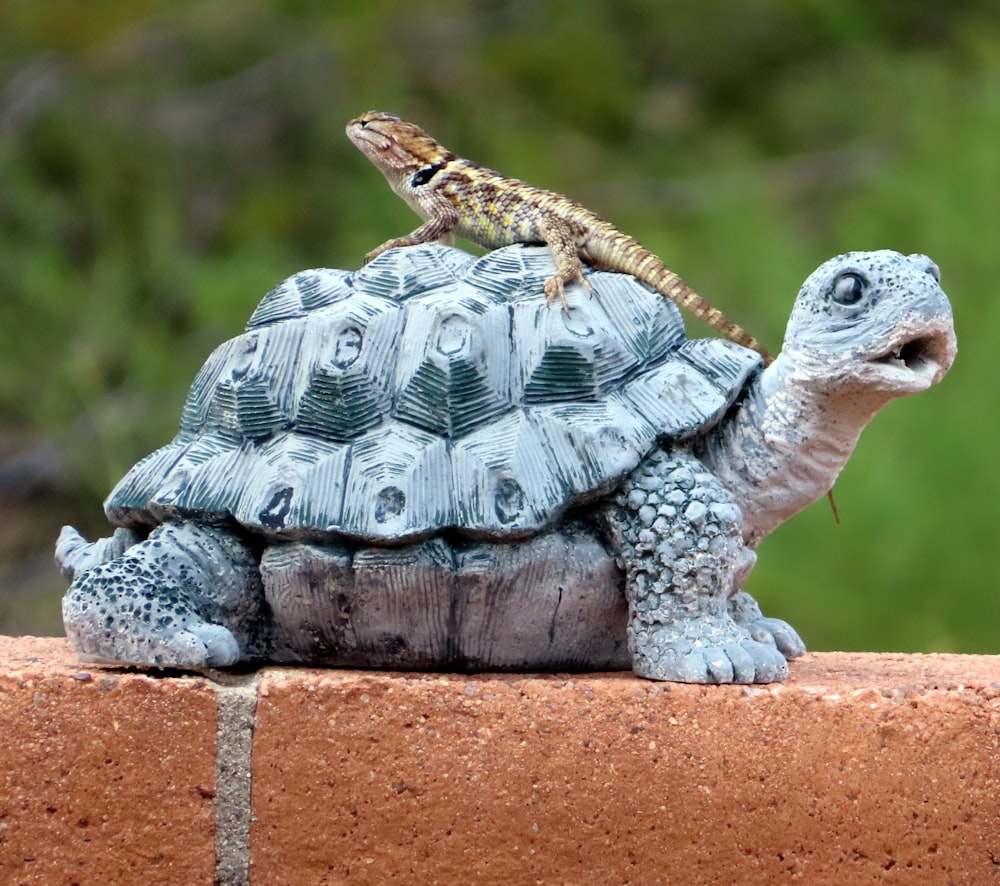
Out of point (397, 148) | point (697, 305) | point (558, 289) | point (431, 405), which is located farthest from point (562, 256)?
point (397, 148)

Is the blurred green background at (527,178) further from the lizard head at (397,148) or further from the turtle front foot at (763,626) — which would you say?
the lizard head at (397,148)

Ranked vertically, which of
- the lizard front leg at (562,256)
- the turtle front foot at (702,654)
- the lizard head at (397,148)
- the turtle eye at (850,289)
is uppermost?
the lizard head at (397,148)

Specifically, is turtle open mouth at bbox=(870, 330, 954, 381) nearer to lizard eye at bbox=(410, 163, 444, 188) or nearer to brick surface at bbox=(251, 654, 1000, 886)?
brick surface at bbox=(251, 654, 1000, 886)

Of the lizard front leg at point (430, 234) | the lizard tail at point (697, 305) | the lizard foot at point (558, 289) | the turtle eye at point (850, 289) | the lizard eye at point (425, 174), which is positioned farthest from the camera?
the lizard eye at point (425, 174)

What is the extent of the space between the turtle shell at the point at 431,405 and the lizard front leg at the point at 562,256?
0.07ft

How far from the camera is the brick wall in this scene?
1774mm

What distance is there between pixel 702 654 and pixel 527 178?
391 cm

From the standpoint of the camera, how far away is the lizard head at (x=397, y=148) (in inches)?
94.3

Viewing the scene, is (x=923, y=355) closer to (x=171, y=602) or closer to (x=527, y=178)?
(x=171, y=602)

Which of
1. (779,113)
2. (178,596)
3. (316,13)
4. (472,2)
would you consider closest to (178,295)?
(316,13)

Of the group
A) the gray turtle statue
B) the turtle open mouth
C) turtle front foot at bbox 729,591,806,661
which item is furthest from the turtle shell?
turtle front foot at bbox 729,591,806,661

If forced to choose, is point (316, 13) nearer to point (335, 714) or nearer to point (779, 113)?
point (779, 113)

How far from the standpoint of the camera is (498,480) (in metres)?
1.84

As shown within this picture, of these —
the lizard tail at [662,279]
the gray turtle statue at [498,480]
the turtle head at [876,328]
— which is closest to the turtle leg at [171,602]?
the gray turtle statue at [498,480]
